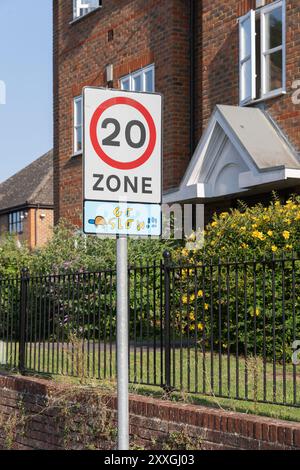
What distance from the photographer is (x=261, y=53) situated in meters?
15.5

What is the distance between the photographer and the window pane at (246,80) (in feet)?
51.0

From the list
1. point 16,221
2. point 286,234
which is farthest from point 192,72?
point 16,221

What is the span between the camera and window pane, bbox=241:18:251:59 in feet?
50.9

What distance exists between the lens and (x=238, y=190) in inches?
589

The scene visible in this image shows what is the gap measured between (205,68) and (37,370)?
27.4ft

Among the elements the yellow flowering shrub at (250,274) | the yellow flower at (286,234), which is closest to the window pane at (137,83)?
the yellow flowering shrub at (250,274)

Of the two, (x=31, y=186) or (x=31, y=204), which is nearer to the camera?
(x=31, y=204)

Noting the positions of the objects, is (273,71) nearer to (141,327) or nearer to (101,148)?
(141,327)

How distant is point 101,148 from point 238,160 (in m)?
9.52

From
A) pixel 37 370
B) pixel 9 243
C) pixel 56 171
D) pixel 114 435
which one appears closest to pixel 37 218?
pixel 56 171

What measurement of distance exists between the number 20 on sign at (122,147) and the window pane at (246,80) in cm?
998

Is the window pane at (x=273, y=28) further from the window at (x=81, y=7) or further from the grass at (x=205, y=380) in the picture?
the window at (x=81, y=7)

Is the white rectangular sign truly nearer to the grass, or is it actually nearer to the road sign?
the road sign

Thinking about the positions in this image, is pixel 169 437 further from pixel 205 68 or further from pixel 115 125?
pixel 205 68
